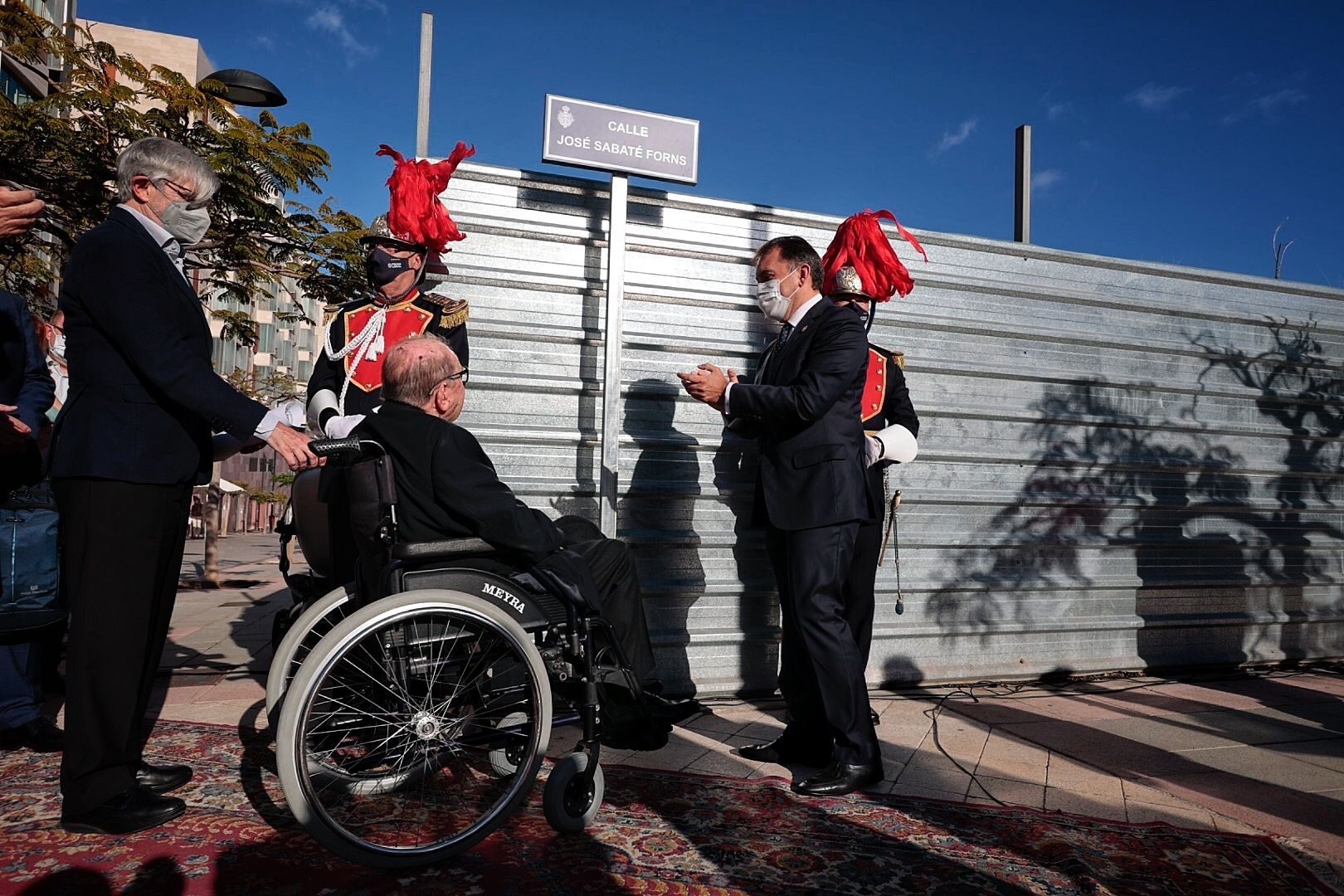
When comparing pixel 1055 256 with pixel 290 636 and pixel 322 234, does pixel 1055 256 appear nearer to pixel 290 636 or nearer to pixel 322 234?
pixel 290 636

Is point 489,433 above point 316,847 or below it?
above

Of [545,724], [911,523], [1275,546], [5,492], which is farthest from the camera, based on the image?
[1275,546]

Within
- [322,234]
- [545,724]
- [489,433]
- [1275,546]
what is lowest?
[545,724]

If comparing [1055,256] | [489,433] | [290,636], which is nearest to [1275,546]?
[1055,256]

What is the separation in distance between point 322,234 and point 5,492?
13.7 feet

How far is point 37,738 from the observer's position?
3.17 meters

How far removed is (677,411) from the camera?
4383mm

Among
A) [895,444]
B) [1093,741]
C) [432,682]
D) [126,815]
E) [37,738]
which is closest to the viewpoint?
[432,682]

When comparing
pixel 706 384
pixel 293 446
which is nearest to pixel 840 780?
pixel 706 384

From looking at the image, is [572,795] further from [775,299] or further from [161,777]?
[775,299]

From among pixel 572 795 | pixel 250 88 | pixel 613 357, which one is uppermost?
pixel 250 88

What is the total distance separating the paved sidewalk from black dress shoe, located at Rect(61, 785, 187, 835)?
3.96 feet

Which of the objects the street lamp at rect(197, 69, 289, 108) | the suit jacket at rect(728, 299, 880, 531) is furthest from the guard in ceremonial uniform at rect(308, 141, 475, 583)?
the street lamp at rect(197, 69, 289, 108)

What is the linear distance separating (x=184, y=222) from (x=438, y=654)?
1.51 m
